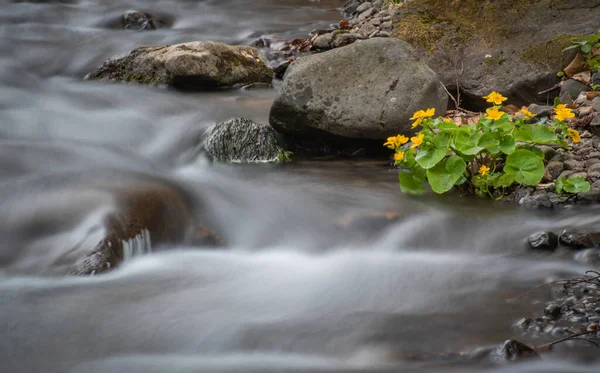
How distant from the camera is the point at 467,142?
4238 mm

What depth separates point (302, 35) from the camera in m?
9.02

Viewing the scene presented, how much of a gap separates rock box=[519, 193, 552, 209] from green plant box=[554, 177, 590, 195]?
0.33 ft

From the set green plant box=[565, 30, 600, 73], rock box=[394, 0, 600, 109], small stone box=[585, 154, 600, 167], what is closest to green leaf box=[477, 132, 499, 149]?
small stone box=[585, 154, 600, 167]

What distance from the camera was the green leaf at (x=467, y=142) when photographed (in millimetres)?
4191

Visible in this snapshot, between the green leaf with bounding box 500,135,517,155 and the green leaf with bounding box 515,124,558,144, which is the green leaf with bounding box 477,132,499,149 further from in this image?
the green leaf with bounding box 515,124,558,144

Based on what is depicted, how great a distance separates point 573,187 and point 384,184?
4.33 ft

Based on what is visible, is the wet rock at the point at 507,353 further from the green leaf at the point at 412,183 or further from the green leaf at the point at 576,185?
the green leaf at the point at 412,183

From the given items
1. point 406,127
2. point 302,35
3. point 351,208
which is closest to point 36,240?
point 351,208

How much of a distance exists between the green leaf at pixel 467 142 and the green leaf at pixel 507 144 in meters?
0.16

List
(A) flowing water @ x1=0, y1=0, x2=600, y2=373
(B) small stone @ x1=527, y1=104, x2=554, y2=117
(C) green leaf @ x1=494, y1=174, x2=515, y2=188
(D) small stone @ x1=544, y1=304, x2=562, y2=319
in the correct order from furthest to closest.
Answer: (B) small stone @ x1=527, y1=104, x2=554, y2=117
(C) green leaf @ x1=494, y1=174, x2=515, y2=188
(D) small stone @ x1=544, y1=304, x2=562, y2=319
(A) flowing water @ x1=0, y1=0, x2=600, y2=373

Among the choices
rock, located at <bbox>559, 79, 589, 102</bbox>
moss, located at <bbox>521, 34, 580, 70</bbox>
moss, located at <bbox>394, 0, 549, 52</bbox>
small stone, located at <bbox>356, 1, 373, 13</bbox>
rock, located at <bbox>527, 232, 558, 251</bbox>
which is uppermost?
small stone, located at <bbox>356, 1, 373, 13</bbox>

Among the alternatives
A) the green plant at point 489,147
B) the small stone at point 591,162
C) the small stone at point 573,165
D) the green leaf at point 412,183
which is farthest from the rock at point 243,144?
the small stone at point 591,162

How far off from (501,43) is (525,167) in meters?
2.35

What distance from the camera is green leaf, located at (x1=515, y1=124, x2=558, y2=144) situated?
13.7ft
